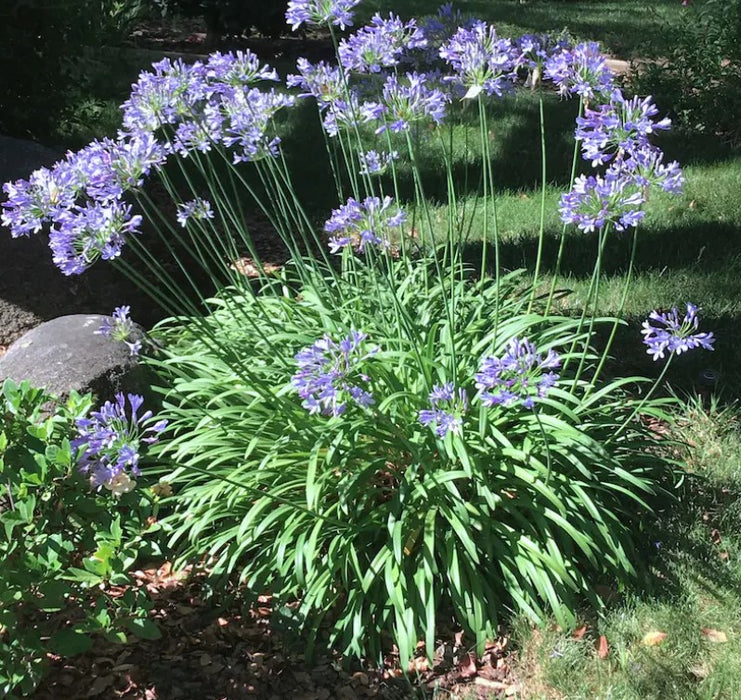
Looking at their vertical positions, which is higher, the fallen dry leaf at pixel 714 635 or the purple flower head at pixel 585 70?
the purple flower head at pixel 585 70

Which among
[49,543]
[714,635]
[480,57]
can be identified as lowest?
[714,635]

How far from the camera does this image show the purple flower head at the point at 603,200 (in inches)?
96.7

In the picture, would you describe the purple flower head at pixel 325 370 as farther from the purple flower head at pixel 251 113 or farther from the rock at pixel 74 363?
the rock at pixel 74 363

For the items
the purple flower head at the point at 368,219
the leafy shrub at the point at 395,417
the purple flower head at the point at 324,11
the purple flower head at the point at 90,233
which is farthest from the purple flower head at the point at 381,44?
the purple flower head at the point at 90,233

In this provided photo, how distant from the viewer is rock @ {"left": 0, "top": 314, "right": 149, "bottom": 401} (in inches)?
136

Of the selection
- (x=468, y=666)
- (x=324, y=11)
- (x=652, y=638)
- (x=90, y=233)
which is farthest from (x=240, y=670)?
(x=324, y=11)

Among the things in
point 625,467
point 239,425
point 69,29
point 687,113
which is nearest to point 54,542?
point 239,425

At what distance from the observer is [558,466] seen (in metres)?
3.01

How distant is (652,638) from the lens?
276 cm

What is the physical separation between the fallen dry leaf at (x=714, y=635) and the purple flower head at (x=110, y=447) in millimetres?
1868

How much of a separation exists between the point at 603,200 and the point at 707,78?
19.8 ft

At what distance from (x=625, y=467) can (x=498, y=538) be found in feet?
2.20

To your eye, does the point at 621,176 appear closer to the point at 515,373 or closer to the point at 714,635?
the point at 515,373

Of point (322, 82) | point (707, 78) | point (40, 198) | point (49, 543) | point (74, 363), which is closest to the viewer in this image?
point (49, 543)
